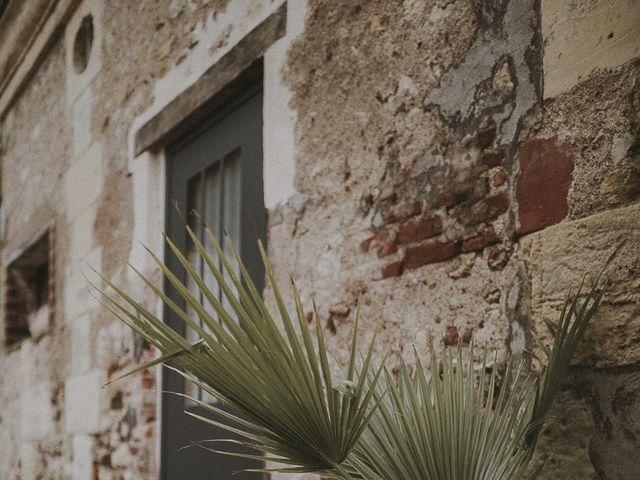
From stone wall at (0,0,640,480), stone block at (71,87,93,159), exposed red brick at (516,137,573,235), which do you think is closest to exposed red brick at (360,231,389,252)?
stone wall at (0,0,640,480)

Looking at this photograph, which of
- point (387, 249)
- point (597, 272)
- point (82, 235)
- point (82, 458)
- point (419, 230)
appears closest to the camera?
point (597, 272)

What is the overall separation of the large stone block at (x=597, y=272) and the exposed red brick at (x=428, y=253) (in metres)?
0.31

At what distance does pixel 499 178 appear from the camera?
1.94 m

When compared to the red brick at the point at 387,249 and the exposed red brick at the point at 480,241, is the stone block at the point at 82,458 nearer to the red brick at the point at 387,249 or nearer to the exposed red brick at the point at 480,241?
the red brick at the point at 387,249

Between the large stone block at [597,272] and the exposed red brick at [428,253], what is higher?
the exposed red brick at [428,253]

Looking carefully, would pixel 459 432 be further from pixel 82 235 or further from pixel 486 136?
pixel 82 235

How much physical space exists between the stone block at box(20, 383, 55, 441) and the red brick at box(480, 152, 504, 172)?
3.81m

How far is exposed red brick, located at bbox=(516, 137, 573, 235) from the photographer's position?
176 centimetres

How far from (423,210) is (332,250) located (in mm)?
432

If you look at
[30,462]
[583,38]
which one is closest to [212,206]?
[583,38]

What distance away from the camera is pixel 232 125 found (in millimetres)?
3293

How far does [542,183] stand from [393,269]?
582mm

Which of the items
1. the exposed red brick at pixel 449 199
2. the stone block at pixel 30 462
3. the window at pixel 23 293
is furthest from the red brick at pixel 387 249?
the window at pixel 23 293

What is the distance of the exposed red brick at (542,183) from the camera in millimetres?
1757
